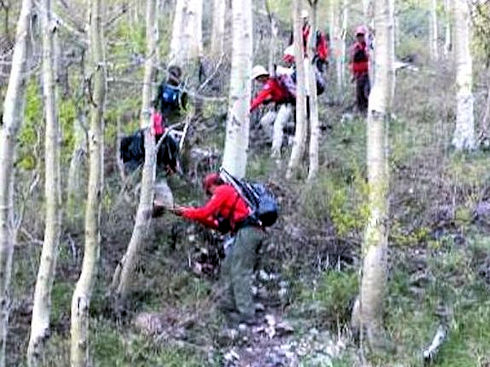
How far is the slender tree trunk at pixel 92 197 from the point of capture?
6330 millimetres

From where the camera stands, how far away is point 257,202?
838 centimetres

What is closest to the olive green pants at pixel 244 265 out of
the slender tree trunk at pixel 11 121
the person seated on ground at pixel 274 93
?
the slender tree trunk at pixel 11 121

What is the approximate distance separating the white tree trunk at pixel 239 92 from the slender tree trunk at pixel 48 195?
304cm

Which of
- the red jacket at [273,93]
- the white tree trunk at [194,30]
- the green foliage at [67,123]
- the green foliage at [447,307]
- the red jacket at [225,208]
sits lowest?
the green foliage at [447,307]

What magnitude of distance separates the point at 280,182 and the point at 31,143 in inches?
131

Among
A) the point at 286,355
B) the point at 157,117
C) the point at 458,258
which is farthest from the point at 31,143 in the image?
the point at 458,258

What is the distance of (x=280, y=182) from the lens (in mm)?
11141

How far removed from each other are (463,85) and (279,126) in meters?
3.04

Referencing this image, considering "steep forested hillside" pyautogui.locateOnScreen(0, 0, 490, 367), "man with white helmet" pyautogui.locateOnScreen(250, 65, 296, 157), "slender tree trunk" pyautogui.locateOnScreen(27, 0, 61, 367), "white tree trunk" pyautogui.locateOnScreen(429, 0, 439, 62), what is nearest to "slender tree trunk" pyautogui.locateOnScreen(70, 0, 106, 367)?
"steep forested hillside" pyautogui.locateOnScreen(0, 0, 490, 367)

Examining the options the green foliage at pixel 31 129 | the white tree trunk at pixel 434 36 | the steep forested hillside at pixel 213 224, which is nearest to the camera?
the steep forested hillside at pixel 213 224

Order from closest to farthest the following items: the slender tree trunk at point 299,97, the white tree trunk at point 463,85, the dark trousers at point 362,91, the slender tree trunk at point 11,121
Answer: the slender tree trunk at point 11,121 → the slender tree trunk at point 299,97 → the white tree trunk at point 463,85 → the dark trousers at point 362,91

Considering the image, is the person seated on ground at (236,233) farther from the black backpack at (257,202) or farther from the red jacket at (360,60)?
the red jacket at (360,60)

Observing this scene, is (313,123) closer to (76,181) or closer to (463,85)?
(76,181)

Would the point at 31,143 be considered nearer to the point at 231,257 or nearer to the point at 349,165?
the point at 231,257
